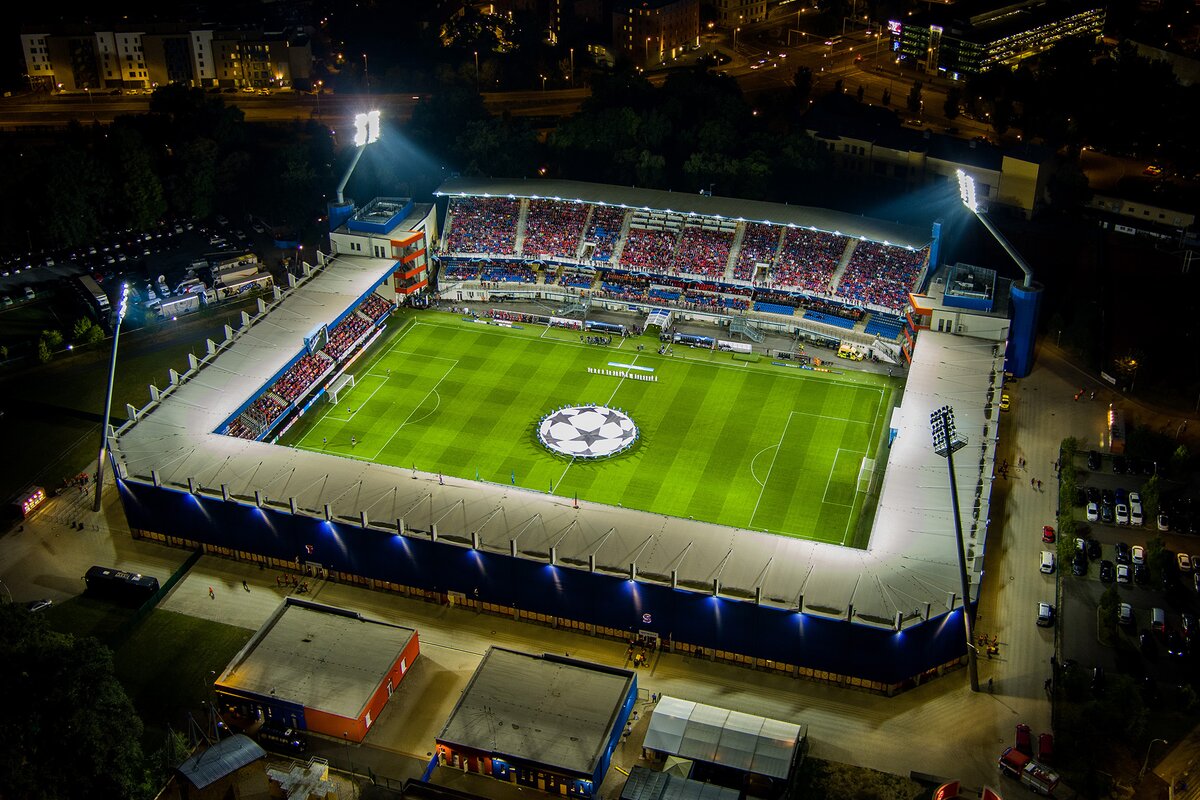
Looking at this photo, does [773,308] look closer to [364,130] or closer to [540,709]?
[364,130]

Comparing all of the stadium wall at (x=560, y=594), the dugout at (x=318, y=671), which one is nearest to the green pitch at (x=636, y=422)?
the stadium wall at (x=560, y=594)

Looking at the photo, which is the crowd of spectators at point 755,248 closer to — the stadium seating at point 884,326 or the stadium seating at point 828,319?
the stadium seating at point 828,319

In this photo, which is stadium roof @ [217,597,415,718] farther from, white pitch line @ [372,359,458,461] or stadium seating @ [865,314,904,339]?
stadium seating @ [865,314,904,339]

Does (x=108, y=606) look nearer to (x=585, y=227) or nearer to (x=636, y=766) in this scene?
(x=636, y=766)

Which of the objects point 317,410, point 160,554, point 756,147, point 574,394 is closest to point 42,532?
point 160,554

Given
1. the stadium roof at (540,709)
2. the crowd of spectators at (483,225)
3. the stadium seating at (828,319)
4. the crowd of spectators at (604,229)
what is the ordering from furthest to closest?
the crowd of spectators at (483,225) → the crowd of spectators at (604,229) → the stadium seating at (828,319) → the stadium roof at (540,709)
